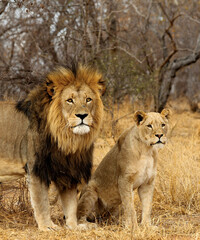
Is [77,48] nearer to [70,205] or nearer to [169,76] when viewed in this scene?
[169,76]

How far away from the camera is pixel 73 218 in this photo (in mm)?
3611

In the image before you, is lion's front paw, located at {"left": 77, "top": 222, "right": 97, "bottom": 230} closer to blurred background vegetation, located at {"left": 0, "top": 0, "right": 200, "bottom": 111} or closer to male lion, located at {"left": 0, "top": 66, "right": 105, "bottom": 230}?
male lion, located at {"left": 0, "top": 66, "right": 105, "bottom": 230}

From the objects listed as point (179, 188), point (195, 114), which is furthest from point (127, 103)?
point (179, 188)

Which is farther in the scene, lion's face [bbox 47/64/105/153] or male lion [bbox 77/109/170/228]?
male lion [bbox 77/109/170/228]

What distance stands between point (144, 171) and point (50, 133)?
0.88 meters

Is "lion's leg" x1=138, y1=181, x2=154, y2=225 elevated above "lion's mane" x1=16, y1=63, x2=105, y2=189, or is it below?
below

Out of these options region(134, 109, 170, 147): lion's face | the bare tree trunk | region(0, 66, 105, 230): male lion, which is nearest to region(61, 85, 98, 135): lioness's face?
region(0, 66, 105, 230): male lion

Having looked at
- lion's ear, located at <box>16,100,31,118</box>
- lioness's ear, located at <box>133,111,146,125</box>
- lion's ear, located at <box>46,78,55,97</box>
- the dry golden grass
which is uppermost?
lion's ear, located at <box>46,78,55,97</box>

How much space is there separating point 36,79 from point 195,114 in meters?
7.85

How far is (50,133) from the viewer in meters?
3.34

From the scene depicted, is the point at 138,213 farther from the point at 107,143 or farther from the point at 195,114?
the point at 195,114

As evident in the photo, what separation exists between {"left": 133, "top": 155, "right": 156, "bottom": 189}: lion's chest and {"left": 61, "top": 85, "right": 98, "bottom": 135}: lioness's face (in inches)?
22.9

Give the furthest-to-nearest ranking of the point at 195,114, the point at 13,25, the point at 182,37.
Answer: the point at 182,37
the point at 195,114
the point at 13,25

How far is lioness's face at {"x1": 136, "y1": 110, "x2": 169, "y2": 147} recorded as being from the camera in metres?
3.42
